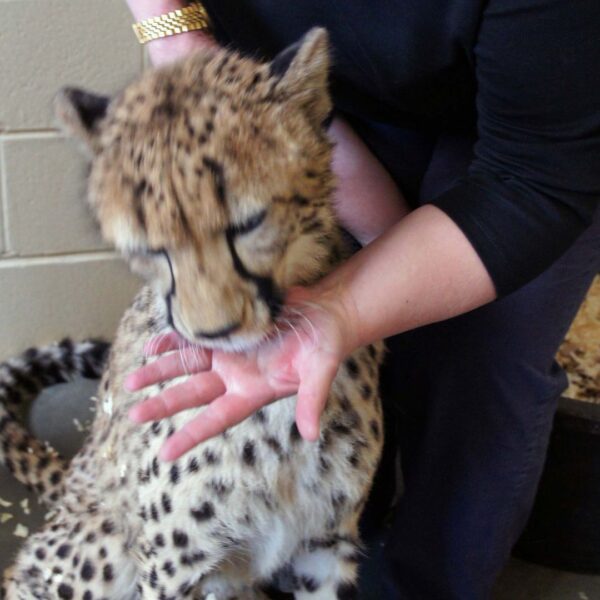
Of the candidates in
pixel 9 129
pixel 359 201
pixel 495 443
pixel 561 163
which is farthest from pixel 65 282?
pixel 561 163

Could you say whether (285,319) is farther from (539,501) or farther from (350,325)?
(539,501)

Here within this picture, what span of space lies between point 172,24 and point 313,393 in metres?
0.50

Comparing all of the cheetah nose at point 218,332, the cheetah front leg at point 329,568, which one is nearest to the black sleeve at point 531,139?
the cheetah nose at point 218,332

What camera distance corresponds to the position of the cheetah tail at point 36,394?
4.71 ft

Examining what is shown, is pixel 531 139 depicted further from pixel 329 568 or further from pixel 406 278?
pixel 329 568

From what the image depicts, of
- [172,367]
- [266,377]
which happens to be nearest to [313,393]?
[266,377]

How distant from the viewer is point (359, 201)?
1.15 meters

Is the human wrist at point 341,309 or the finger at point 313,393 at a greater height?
the human wrist at point 341,309

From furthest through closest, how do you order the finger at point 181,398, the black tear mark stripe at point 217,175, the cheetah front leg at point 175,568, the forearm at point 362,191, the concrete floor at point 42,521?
the concrete floor at point 42,521
the forearm at point 362,191
the cheetah front leg at point 175,568
the finger at point 181,398
the black tear mark stripe at point 217,175

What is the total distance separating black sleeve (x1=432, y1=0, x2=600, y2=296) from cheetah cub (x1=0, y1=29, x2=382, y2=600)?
0.16m

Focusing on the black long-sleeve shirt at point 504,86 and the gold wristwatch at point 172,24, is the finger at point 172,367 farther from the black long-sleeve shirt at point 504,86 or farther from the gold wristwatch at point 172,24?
the gold wristwatch at point 172,24

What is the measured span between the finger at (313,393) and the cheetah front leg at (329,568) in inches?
13.6

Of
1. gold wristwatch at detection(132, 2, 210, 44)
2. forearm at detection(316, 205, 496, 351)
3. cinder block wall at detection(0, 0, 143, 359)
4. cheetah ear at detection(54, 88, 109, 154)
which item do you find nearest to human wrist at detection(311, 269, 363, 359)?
forearm at detection(316, 205, 496, 351)

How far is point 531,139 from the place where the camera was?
816 mm
